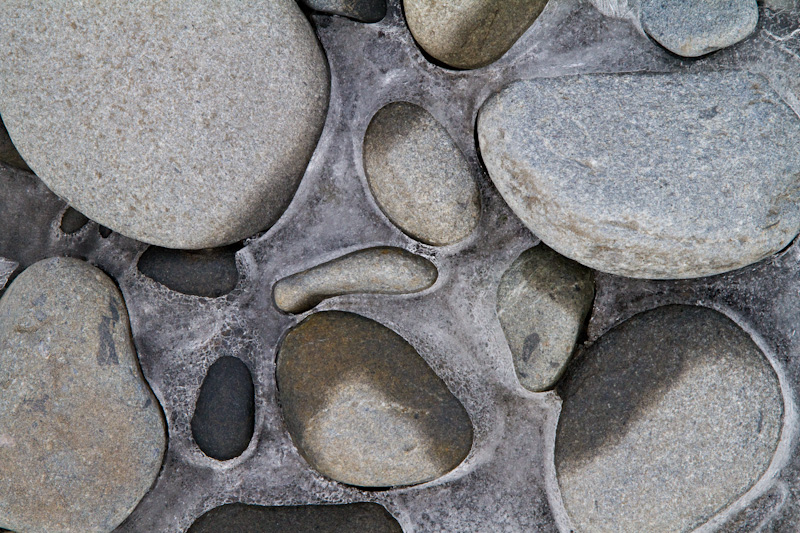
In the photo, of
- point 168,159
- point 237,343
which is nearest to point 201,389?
point 237,343

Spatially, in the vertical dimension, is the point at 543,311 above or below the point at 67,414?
above

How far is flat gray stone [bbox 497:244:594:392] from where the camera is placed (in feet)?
Result: 6.21

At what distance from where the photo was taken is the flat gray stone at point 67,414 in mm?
1904

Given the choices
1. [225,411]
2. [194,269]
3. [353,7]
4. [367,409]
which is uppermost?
[353,7]

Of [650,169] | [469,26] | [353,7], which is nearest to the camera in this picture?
[650,169]

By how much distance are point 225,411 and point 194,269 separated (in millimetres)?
544

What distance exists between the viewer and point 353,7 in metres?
1.96

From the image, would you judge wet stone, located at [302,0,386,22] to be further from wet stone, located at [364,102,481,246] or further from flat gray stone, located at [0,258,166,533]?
flat gray stone, located at [0,258,166,533]

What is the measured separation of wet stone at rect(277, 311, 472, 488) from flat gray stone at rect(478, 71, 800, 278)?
69cm

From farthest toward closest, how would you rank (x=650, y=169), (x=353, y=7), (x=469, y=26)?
(x=353, y=7)
(x=469, y=26)
(x=650, y=169)

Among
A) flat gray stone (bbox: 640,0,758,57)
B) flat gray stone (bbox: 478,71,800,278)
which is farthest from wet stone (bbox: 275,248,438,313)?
flat gray stone (bbox: 640,0,758,57)

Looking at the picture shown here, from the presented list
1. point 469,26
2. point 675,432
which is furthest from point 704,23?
point 675,432

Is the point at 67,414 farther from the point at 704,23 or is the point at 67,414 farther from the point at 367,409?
the point at 704,23

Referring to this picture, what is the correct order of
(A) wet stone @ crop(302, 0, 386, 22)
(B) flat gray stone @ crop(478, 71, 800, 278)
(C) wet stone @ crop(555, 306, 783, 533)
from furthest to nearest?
(A) wet stone @ crop(302, 0, 386, 22), (C) wet stone @ crop(555, 306, 783, 533), (B) flat gray stone @ crop(478, 71, 800, 278)
